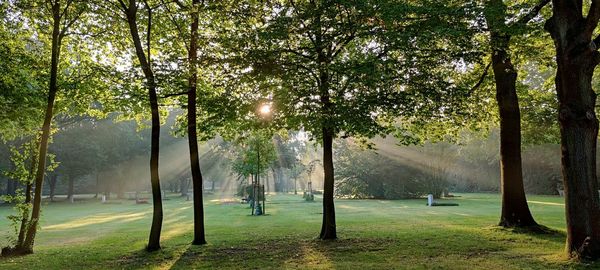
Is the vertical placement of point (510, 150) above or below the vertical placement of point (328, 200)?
above

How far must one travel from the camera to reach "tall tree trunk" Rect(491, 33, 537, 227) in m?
15.0

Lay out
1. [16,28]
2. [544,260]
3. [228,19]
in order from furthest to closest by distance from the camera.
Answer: [16,28], [228,19], [544,260]

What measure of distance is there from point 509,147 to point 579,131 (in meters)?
6.94

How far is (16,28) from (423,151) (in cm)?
4205

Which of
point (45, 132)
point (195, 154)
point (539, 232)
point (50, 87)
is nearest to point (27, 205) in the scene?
point (45, 132)

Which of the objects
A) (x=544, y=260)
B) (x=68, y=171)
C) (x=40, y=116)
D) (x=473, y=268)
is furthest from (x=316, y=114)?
(x=68, y=171)

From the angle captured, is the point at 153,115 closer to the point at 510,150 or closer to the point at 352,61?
the point at 352,61

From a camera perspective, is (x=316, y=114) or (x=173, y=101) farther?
(x=173, y=101)

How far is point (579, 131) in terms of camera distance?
8789mm

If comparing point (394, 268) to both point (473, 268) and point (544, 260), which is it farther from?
point (544, 260)

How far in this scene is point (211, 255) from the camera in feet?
37.3

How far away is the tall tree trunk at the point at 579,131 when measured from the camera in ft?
28.5

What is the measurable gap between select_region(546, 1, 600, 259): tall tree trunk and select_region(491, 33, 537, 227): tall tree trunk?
5993 mm

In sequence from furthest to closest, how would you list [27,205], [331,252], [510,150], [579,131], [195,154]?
[510,150], [195,154], [27,205], [331,252], [579,131]
